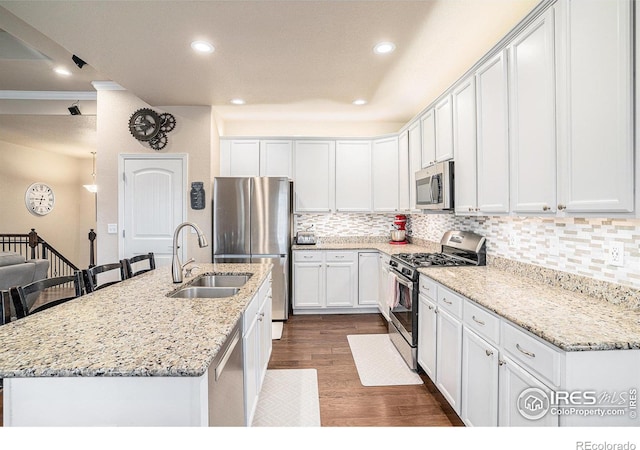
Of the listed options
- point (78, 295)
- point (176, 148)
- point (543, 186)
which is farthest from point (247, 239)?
point (543, 186)

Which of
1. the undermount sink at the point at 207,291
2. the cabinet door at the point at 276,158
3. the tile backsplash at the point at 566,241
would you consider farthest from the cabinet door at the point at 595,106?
the cabinet door at the point at 276,158

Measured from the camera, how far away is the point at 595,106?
→ 54.7 inches

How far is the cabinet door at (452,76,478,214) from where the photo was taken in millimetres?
2484

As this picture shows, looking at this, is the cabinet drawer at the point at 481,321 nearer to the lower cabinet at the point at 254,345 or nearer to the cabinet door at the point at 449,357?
the cabinet door at the point at 449,357

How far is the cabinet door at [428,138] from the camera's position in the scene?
328cm

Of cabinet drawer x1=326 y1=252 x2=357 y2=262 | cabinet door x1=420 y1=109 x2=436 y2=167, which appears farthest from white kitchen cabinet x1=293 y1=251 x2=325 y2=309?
cabinet door x1=420 y1=109 x2=436 y2=167

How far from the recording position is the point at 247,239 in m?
4.12

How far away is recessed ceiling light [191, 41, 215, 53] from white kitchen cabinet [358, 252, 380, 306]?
2.86m

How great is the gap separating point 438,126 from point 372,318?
97.2 inches

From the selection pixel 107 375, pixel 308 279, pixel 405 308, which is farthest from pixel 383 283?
pixel 107 375

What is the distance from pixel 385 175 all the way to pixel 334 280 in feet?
5.32

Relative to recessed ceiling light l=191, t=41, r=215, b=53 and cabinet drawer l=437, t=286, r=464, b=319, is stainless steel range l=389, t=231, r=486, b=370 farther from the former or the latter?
recessed ceiling light l=191, t=41, r=215, b=53

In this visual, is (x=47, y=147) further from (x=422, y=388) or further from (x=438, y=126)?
(x=422, y=388)

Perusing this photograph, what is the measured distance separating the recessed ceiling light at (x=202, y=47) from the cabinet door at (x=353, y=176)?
2.32 metres
